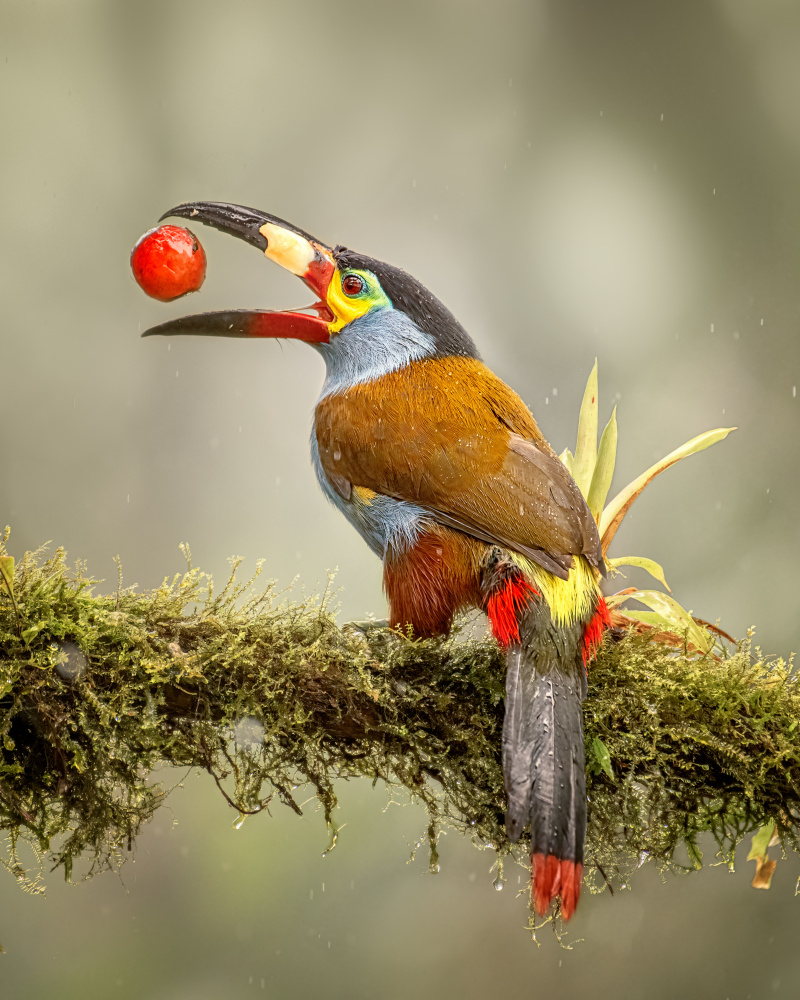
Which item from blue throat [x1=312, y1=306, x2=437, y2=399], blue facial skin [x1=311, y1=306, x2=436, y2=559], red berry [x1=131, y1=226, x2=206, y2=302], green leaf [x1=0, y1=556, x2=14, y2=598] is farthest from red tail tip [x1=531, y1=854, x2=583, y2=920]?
red berry [x1=131, y1=226, x2=206, y2=302]

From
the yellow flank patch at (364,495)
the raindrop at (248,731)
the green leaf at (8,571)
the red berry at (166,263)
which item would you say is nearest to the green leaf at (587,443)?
the yellow flank patch at (364,495)

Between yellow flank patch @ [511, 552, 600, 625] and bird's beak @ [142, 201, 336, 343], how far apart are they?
2.31 ft

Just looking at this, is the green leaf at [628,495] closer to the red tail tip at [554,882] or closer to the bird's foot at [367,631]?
the bird's foot at [367,631]

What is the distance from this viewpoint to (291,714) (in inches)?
54.2

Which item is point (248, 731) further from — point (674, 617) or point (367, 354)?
point (674, 617)

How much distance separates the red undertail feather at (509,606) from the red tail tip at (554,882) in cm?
33

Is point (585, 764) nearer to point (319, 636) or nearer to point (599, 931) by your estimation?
point (319, 636)

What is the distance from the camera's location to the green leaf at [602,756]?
1419mm

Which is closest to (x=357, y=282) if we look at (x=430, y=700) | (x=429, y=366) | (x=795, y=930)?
(x=429, y=366)

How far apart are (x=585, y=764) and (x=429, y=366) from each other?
0.82 m

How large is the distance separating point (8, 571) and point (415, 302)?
972 millimetres

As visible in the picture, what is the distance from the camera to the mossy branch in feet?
4.31

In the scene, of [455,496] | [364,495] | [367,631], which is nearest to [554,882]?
[367,631]

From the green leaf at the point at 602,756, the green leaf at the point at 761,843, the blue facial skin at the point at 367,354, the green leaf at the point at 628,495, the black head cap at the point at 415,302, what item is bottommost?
the green leaf at the point at 761,843
